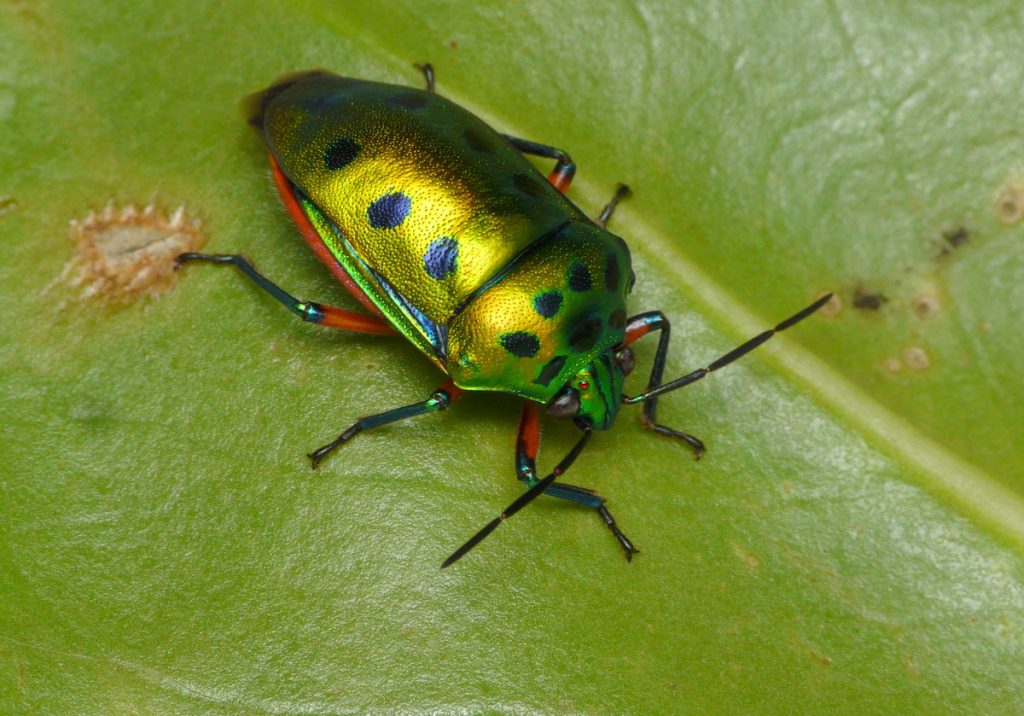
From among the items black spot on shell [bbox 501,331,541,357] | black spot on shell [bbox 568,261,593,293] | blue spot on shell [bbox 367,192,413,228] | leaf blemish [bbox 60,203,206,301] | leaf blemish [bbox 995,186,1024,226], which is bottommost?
leaf blemish [bbox 60,203,206,301]

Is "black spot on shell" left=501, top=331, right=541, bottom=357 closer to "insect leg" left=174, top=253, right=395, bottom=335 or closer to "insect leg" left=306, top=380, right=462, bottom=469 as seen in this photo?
"insect leg" left=306, top=380, right=462, bottom=469

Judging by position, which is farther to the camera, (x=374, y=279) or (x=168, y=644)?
(x=374, y=279)

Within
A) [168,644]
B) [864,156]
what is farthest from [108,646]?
[864,156]

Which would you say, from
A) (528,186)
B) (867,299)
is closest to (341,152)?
(528,186)

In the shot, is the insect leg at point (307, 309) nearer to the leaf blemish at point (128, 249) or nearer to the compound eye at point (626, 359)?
the leaf blemish at point (128, 249)

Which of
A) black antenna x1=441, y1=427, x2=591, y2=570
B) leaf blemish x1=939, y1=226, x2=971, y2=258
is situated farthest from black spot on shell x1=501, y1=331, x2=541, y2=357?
leaf blemish x1=939, y1=226, x2=971, y2=258

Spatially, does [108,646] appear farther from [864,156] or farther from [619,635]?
[864,156]

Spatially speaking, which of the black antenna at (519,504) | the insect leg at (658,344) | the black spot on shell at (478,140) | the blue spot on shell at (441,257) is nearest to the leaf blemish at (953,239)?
the insect leg at (658,344)
